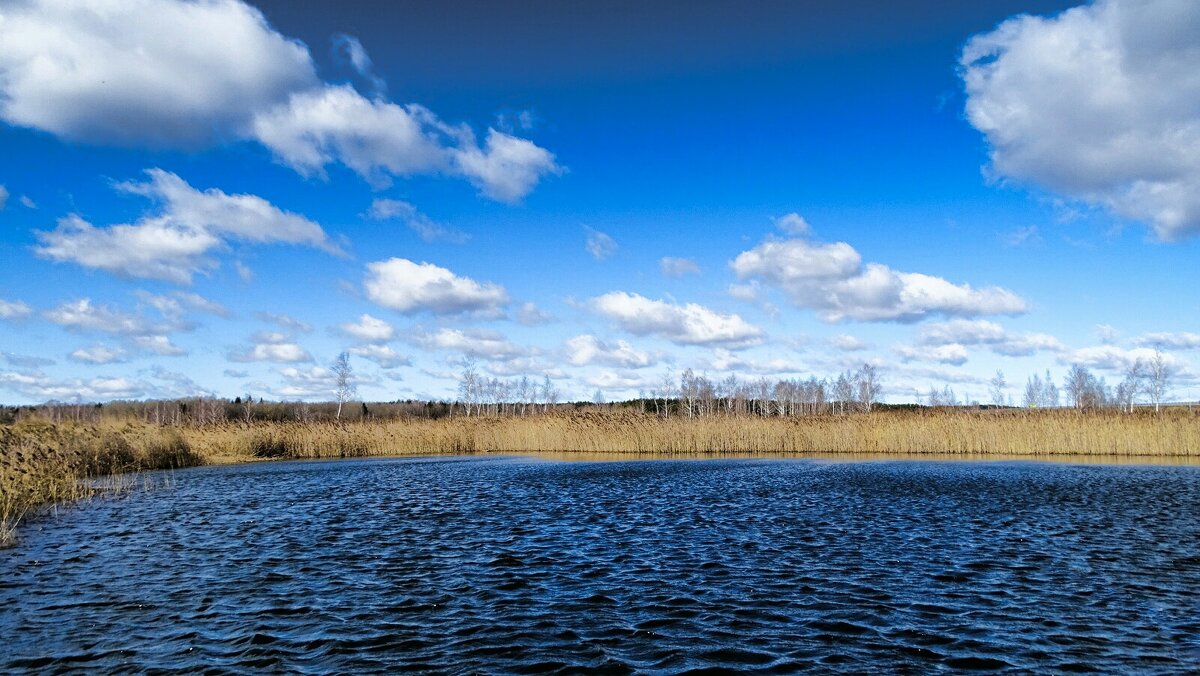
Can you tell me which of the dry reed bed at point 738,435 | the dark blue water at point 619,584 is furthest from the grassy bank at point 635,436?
the dark blue water at point 619,584

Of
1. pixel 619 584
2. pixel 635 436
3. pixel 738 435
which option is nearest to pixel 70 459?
pixel 619 584

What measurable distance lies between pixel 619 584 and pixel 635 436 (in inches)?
1278

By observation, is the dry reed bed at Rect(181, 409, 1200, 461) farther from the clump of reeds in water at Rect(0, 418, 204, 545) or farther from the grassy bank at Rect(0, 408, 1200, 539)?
the clump of reeds in water at Rect(0, 418, 204, 545)

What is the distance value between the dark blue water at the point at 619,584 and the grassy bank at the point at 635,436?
51.6 feet

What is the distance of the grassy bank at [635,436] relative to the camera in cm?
3438

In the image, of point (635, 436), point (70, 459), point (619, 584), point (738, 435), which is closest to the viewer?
point (619, 584)

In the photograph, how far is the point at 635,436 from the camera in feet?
142

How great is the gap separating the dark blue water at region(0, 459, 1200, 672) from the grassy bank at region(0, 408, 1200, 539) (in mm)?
15743

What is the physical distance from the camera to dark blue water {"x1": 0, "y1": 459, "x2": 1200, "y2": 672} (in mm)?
8008

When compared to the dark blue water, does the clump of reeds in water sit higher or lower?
higher

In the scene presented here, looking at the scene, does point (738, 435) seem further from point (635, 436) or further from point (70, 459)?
point (70, 459)

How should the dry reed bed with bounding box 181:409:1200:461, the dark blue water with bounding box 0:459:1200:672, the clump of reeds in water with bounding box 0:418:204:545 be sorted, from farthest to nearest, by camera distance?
the dry reed bed with bounding box 181:409:1200:461, the clump of reeds in water with bounding box 0:418:204:545, the dark blue water with bounding box 0:459:1200:672

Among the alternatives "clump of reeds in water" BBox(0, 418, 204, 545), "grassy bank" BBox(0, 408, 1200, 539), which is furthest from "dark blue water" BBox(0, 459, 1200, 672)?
"grassy bank" BBox(0, 408, 1200, 539)

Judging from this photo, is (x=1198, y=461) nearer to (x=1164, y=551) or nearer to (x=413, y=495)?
(x=1164, y=551)
